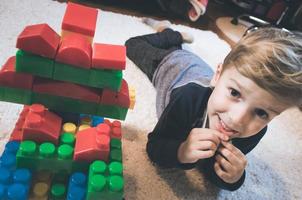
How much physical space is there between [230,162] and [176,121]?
0.50ft

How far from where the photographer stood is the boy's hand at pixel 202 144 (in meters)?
0.63

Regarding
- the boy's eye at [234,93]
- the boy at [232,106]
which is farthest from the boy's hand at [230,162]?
the boy's eye at [234,93]

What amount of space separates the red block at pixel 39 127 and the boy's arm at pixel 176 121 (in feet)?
0.83

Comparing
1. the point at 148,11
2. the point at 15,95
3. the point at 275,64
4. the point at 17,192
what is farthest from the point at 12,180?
the point at 148,11

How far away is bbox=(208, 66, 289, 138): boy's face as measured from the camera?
0.60m

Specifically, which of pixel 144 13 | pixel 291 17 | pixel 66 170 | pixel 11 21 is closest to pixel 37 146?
pixel 66 170

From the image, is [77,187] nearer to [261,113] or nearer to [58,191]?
[58,191]

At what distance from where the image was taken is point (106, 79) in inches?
20.9

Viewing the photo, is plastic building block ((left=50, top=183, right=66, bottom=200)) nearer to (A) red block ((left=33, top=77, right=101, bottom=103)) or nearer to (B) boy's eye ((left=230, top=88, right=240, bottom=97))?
(A) red block ((left=33, top=77, right=101, bottom=103))

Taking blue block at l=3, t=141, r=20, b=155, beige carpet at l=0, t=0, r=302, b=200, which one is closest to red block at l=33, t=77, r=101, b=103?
blue block at l=3, t=141, r=20, b=155

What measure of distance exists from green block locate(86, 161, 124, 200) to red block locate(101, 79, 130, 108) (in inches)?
4.1

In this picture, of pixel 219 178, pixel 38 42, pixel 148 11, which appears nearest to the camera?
pixel 38 42

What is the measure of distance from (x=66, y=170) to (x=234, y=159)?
1.06 ft

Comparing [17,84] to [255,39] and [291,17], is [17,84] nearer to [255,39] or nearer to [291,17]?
[255,39]
